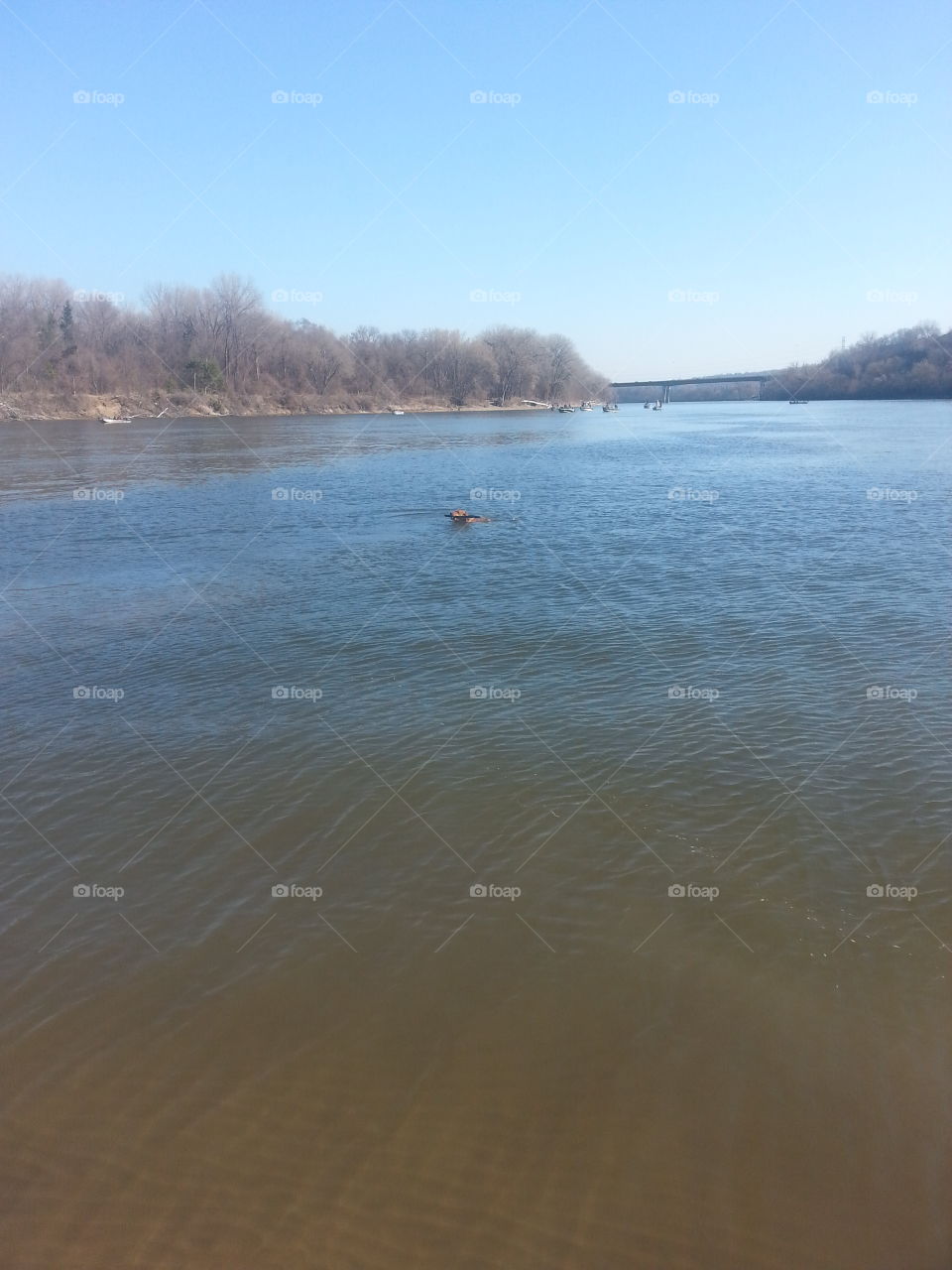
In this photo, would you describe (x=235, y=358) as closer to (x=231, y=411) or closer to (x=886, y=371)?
(x=231, y=411)

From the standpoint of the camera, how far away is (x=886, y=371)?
397 ft

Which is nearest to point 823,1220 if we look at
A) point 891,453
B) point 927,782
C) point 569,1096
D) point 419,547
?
point 569,1096

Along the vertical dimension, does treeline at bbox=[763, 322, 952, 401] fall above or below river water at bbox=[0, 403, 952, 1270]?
above

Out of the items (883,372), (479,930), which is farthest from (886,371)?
(479,930)

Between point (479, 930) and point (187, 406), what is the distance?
107121 mm

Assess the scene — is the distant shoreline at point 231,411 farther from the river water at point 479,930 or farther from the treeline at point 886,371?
the river water at point 479,930

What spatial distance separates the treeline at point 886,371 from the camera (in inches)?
4461

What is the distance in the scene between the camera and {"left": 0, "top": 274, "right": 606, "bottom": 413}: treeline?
99000 millimetres

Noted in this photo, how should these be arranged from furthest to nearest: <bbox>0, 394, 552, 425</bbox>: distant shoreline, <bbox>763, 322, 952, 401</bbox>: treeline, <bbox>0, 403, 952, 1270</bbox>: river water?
<bbox>763, 322, 952, 401</bbox>: treeline
<bbox>0, 394, 552, 425</bbox>: distant shoreline
<bbox>0, 403, 952, 1270</bbox>: river water

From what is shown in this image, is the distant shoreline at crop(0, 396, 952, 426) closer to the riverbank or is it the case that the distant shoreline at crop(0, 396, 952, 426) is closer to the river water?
the riverbank

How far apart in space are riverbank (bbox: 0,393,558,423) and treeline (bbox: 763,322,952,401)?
187 feet

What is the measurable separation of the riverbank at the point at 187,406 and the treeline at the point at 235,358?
0.27 m

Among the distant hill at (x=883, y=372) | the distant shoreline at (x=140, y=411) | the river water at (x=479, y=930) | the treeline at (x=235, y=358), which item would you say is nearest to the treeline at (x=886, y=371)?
the distant hill at (x=883, y=372)

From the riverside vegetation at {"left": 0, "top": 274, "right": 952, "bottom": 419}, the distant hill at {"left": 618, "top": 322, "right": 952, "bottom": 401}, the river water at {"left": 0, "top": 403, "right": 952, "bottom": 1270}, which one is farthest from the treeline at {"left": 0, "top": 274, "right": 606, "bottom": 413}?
the river water at {"left": 0, "top": 403, "right": 952, "bottom": 1270}
